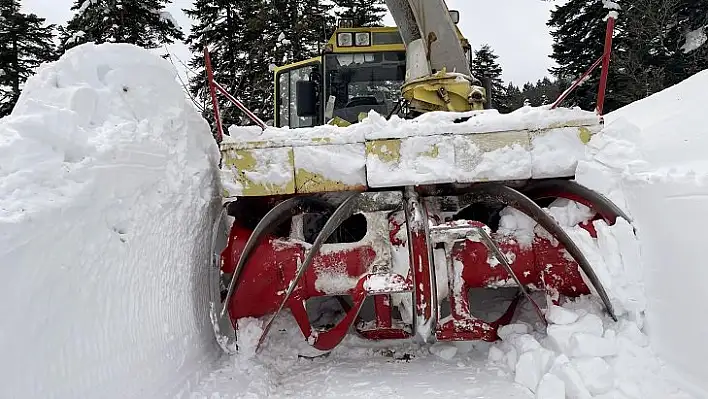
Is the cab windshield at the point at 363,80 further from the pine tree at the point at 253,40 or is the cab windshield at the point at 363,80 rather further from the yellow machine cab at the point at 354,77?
the pine tree at the point at 253,40

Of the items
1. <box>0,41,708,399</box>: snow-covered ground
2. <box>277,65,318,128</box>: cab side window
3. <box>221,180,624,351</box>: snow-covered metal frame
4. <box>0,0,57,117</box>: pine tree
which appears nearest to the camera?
<box>0,41,708,399</box>: snow-covered ground

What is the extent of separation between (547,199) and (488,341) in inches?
39.2

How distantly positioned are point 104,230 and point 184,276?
2.75 feet

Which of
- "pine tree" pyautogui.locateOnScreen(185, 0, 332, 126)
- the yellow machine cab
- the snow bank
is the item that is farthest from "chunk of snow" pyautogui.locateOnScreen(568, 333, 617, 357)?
"pine tree" pyautogui.locateOnScreen(185, 0, 332, 126)

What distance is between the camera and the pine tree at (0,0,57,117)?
74.8 ft

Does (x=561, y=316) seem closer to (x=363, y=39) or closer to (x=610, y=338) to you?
(x=610, y=338)

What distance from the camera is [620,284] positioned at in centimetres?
288

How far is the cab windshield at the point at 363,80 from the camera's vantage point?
5.82m

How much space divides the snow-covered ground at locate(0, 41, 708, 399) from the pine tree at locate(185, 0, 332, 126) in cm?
1618

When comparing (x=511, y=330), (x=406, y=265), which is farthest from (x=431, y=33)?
(x=511, y=330)

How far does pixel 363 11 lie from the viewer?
28.0m

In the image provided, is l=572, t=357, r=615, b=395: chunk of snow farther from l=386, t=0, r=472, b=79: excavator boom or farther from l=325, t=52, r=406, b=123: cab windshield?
l=325, t=52, r=406, b=123: cab windshield

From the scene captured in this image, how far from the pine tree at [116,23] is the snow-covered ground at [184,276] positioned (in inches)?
573

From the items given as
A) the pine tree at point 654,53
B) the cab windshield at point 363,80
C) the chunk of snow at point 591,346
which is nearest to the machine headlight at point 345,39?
the cab windshield at point 363,80
